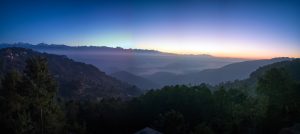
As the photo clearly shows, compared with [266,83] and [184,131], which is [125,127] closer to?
[184,131]

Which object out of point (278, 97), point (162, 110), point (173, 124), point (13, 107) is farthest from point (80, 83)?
point (278, 97)

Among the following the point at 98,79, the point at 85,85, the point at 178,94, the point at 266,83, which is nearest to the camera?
the point at 266,83

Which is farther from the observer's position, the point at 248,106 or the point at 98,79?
the point at 98,79

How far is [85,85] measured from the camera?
146625 mm

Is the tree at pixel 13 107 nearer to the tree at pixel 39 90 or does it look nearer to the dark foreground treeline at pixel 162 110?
the dark foreground treeline at pixel 162 110

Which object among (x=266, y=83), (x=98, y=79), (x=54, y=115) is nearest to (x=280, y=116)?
(x=266, y=83)

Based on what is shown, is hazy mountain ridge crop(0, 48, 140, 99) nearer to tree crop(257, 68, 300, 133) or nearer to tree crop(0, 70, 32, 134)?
tree crop(0, 70, 32, 134)

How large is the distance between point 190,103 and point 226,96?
592cm

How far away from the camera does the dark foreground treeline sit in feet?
78.8

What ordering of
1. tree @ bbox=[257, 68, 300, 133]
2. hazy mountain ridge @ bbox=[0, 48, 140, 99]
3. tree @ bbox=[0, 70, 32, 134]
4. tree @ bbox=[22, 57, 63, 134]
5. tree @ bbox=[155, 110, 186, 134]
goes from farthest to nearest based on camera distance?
hazy mountain ridge @ bbox=[0, 48, 140, 99] → tree @ bbox=[257, 68, 300, 133] → tree @ bbox=[155, 110, 186, 134] → tree @ bbox=[0, 70, 32, 134] → tree @ bbox=[22, 57, 63, 134]

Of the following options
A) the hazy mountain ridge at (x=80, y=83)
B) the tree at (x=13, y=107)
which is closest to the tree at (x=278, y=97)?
the tree at (x=13, y=107)

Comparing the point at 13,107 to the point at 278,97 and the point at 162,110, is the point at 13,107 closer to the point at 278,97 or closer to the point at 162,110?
the point at 162,110

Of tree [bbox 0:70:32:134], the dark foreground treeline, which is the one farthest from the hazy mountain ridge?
tree [bbox 0:70:32:134]

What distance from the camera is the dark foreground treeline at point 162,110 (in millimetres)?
24016
